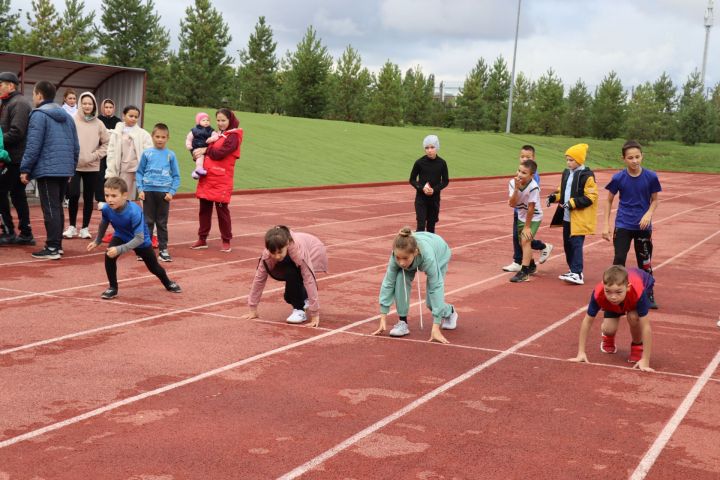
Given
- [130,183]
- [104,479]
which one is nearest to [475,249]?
[130,183]

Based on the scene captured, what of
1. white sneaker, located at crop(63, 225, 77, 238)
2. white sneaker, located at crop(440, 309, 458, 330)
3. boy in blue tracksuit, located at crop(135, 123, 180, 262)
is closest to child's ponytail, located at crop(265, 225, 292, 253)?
white sneaker, located at crop(440, 309, 458, 330)

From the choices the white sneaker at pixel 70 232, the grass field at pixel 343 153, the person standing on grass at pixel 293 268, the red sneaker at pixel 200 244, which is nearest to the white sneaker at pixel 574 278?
the person standing on grass at pixel 293 268

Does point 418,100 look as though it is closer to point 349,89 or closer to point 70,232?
point 349,89

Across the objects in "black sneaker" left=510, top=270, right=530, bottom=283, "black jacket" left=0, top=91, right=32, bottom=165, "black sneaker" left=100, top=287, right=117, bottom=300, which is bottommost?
"black sneaker" left=100, top=287, right=117, bottom=300

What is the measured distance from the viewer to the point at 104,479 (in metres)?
4.50

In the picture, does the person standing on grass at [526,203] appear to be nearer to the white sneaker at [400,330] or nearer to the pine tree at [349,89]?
the white sneaker at [400,330]

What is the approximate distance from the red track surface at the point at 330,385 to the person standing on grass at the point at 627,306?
160 millimetres

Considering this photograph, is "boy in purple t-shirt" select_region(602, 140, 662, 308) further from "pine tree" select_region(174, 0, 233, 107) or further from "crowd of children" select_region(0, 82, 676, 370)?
"pine tree" select_region(174, 0, 233, 107)

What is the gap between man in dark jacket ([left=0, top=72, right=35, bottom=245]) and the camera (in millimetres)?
11742

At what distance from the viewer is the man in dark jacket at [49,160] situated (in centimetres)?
1128

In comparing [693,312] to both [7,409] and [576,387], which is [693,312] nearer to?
[576,387]

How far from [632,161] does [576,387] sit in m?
3.67

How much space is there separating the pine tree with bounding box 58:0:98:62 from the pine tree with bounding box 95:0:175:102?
5.36 feet

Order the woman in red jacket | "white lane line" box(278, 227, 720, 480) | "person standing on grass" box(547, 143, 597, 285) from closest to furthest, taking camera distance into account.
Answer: "white lane line" box(278, 227, 720, 480) → "person standing on grass" box(547, 143, 597, 285) → the woman in red jacket
